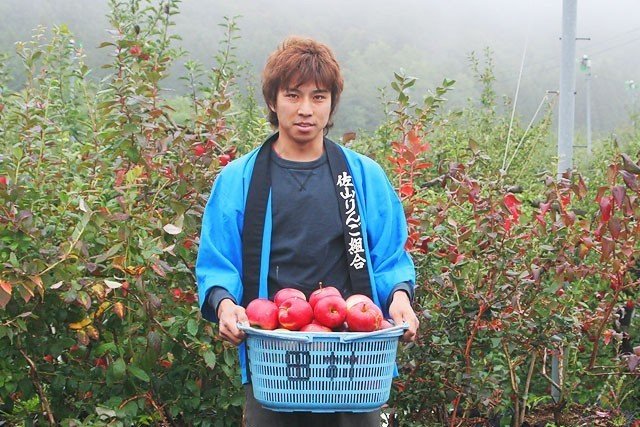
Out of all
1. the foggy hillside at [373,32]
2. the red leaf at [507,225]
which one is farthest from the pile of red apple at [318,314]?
the foggy hillside at [373,32]

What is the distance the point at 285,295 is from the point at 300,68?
63cm

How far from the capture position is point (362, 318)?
2365mm

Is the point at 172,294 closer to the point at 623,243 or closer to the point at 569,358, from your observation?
the point at 623,243

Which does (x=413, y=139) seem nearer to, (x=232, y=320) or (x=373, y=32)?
(x=232, y=320)

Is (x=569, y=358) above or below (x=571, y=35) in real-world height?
below

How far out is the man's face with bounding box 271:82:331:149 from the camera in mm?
2637

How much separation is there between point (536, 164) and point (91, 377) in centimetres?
565

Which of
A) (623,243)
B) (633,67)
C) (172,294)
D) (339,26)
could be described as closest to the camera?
(172,294)

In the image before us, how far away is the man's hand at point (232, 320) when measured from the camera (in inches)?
94.6

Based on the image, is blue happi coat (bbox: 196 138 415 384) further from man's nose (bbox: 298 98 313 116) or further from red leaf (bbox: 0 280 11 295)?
red leaf (bbox: 0 280 11 295)

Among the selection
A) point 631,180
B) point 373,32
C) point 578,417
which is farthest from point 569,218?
point 373,32

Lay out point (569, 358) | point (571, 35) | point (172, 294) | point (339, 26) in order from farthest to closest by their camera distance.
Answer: point (339, 26), point (571, 35), point (569, 358), point (172, 294)

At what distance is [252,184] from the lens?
2652 mm

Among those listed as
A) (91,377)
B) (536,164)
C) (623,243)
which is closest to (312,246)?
(91,377)
